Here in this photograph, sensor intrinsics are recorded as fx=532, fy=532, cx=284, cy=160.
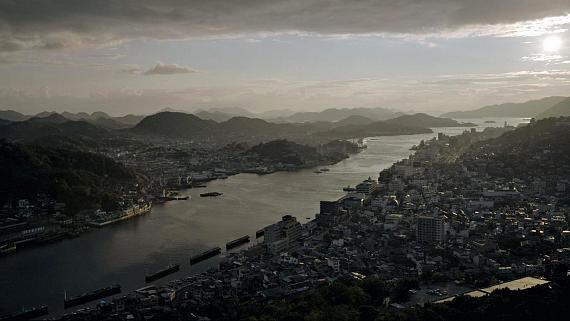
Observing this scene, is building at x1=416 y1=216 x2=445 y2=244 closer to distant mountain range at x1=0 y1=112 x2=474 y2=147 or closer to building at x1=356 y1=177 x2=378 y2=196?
building at x1=356 y1=177 x2=378 y2=196

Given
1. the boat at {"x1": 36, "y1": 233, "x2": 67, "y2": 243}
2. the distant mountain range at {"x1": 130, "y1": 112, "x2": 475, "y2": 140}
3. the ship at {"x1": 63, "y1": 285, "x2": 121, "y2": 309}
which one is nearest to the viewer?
the ship at {"x1": 63, "y1": 285, "x2": 121, "y2": 309}

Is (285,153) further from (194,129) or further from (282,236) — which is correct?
(194,129)

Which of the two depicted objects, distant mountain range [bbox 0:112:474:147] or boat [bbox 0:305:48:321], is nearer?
boat [bbox 0:305:48:321]

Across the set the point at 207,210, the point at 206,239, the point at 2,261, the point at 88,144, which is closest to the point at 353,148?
the point at 88,144

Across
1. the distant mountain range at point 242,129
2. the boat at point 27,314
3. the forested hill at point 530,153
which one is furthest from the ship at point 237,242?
the distant mountain range at point 242,129

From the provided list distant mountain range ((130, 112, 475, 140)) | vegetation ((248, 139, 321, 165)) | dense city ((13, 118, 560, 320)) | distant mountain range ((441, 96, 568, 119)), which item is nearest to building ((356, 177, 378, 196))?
dense city ((13, 118, 560, 320))

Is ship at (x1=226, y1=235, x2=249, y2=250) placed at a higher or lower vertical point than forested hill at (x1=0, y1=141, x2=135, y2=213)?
lower
